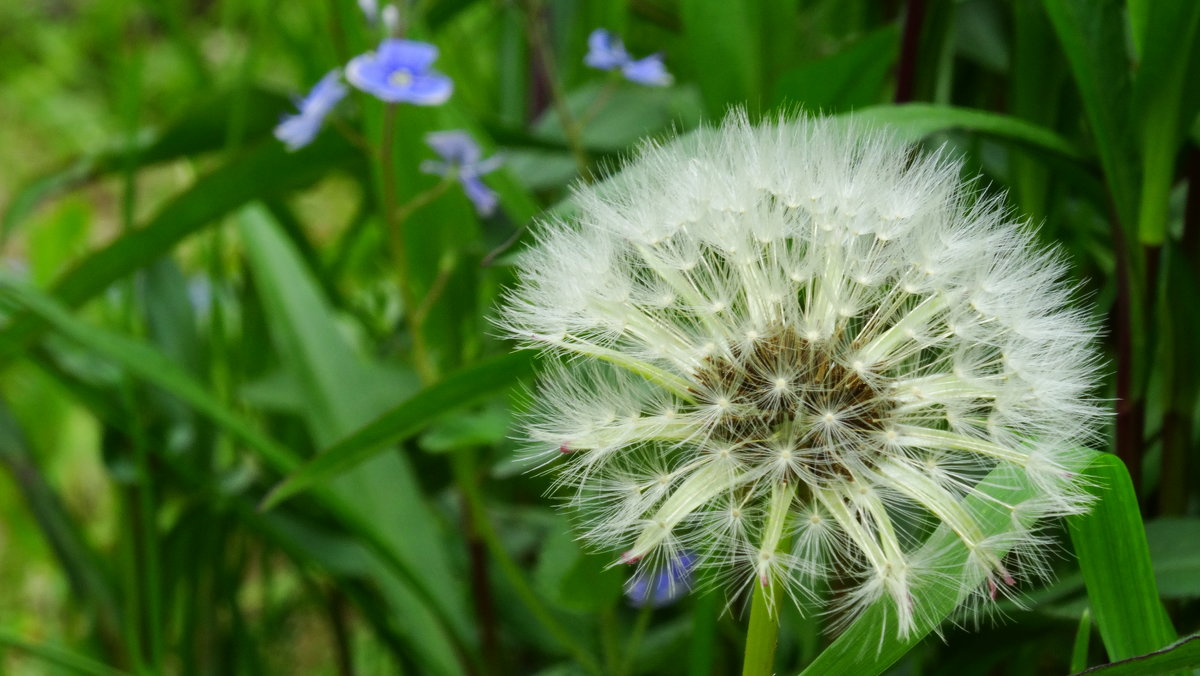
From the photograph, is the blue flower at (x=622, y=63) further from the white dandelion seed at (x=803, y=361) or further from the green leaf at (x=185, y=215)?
the white dandelion seed at (x=803, y=361)

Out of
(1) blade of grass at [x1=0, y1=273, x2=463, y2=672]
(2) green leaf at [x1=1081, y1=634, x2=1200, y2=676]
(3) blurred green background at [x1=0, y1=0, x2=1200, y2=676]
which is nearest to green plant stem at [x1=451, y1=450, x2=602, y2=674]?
(3) blurred green background at [x1=0, y1=0, x2=1200, y2=676]

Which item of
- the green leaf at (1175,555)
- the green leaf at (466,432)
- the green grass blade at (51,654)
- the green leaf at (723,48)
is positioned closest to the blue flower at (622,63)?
the green leaf at (723,48)

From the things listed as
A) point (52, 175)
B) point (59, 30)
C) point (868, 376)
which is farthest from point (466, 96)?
point (59, 30)

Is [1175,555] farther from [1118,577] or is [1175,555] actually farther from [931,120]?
[931,120]

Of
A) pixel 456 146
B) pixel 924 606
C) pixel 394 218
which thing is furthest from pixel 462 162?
pixel 924 606

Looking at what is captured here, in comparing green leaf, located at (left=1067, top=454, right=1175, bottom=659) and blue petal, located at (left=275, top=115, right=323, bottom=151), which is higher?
blue petal, located at (left=275, top=115, right=323, bottom=151)

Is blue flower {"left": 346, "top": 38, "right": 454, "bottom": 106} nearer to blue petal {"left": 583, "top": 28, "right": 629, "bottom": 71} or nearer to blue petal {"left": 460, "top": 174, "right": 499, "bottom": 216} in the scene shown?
blue petal {"left": 460, "top": 174, "right": 499, "bottom": 216}

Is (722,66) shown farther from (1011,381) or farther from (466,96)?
(466,96)

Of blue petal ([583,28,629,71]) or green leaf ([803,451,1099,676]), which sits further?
blue petal ([583,28,629,71])
